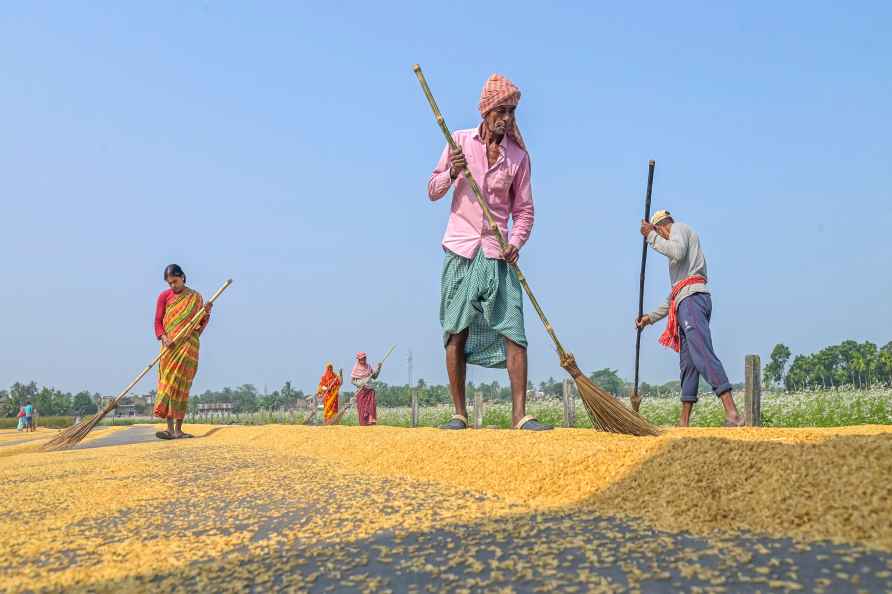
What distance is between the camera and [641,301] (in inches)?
225

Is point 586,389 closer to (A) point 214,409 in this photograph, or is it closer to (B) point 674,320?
(B) point 674,320

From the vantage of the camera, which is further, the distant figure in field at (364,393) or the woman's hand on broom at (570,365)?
the distant figure in field at (364,393)

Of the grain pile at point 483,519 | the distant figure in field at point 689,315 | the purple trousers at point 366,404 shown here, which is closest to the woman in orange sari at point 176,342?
the grain pile at point 483,519

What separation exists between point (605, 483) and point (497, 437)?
1.27 metres

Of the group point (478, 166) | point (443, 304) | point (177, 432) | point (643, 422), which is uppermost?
point (478, 166)

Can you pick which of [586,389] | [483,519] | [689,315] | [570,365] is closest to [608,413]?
[586,389]

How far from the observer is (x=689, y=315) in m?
4.62

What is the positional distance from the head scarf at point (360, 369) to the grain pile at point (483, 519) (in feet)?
34.0

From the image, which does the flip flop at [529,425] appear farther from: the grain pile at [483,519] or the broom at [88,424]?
the broom at [88,424]

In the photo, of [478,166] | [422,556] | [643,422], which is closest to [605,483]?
[422,556]

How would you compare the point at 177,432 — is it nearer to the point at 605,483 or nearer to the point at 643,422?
the point at 643,422

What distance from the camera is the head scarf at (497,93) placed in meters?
4.14

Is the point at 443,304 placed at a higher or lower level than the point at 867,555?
higher

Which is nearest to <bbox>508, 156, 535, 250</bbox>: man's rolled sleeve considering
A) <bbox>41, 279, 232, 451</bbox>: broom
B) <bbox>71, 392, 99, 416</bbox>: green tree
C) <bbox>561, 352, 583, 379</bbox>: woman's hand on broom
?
<bbox>561, 352, 583, 379</bbox>: woman's hand on broom
